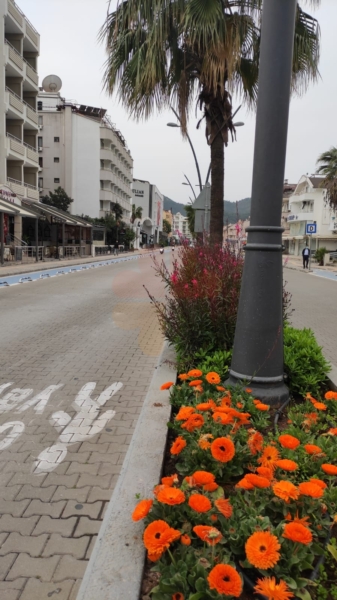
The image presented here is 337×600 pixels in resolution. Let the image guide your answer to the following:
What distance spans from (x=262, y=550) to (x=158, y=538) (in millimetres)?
408

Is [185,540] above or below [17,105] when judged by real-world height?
below

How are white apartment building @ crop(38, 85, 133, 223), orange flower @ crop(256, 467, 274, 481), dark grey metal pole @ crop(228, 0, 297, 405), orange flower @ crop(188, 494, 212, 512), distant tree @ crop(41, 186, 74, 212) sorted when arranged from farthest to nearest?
1. white apartment building @ crop(38, 85, 133, 223)
2. distant tree @ crop(41, 186, 74, 212)
3. dark grey metal pole @ crop(228, 0, 297, 405)
4. orange flower @ crop(256, 467, 274, 481)
5. orange flower @ crop(188, 494, 212, 512)

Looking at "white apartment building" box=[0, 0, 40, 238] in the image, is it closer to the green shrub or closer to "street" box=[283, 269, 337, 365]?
"street" box=[283, 269, 337, 365]

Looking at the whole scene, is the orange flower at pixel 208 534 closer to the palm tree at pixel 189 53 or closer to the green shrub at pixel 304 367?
the green shrub at pixel 304 367

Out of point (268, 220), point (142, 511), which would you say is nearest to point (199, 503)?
point (142, 511)

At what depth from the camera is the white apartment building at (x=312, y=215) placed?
63875mm

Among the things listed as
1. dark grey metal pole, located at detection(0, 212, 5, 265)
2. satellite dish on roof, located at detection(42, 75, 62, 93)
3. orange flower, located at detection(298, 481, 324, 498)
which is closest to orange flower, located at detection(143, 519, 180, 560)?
orange flower, located at detection(298, 481, 324, 498)

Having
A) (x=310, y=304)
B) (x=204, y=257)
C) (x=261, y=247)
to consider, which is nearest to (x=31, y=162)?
(x=310, y=304)

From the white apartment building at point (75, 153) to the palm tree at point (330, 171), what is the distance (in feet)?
116

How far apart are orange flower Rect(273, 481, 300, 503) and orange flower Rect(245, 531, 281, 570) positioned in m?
0.22

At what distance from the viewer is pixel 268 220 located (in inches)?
138

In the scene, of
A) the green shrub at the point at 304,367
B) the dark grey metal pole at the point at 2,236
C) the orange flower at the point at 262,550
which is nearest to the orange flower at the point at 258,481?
the orange flower at the point at 262,550

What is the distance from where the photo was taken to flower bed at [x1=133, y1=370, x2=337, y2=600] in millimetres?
1698

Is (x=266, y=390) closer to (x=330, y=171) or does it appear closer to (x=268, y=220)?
(x=268, y=220)
